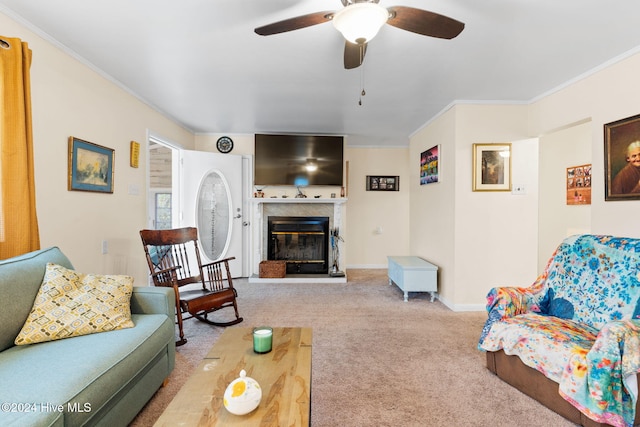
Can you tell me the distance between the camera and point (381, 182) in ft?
19.1

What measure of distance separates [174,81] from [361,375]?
3.10m

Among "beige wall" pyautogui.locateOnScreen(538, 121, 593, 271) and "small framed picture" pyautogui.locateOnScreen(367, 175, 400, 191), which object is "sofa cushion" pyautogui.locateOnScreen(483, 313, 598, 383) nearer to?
"beige wall" pyautogui.locateOnScreen(538, 121, 593, 271)

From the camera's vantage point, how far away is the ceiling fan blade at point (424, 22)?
1.41 meters

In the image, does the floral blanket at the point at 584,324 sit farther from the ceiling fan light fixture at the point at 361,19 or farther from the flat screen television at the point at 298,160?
the flat screen television at the point at 298,160

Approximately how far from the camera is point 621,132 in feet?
7.89

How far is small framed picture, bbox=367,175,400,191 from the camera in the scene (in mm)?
5832

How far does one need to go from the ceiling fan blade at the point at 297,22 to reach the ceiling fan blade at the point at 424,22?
1.06 feet

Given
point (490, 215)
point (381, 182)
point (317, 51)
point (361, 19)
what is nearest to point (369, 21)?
point (361, 19)

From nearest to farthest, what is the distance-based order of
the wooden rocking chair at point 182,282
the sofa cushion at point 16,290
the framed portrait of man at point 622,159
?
the sofa cushion at point 16,290, the framed portrait of man at point 622,159, the wooden rocking chair at point 182,282

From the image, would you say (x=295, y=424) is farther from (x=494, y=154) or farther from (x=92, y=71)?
(x=494, y=154)

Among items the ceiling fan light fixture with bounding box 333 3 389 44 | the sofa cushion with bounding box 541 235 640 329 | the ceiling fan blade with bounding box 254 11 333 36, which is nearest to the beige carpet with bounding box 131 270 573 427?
the sofa cushion with bounding box 541 235 640 329

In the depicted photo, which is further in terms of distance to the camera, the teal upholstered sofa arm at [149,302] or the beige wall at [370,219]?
the beige wall at [370,219]

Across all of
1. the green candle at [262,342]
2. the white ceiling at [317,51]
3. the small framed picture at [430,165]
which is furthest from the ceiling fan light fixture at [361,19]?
the small framed picture at [430,165]

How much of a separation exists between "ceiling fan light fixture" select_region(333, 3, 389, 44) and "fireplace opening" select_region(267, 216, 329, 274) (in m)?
3.72
